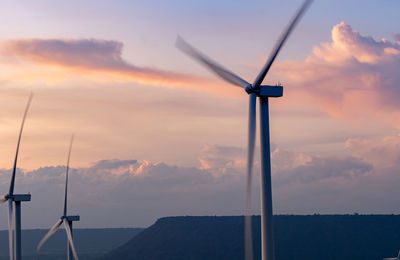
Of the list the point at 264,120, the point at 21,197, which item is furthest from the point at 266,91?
the point at 21,197

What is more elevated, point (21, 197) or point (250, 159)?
point (250, 159)

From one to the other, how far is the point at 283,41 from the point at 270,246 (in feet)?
58.4

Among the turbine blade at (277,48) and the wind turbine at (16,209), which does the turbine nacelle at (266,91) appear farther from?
the wind turbine at (16,209)

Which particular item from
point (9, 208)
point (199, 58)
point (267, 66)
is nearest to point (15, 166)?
point (9, 208)

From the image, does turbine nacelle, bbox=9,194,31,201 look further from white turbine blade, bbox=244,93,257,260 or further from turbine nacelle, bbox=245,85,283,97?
white turbine blade, bbox=244,93,257,260

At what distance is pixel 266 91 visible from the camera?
205 ft

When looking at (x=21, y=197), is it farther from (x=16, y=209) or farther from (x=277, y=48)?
(x=277, y=48)

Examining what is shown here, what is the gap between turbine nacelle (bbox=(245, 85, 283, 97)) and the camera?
204 ft

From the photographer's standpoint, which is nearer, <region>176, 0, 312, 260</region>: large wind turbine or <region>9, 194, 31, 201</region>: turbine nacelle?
<region>176, 0, 312, 260</region>: large wind turbine

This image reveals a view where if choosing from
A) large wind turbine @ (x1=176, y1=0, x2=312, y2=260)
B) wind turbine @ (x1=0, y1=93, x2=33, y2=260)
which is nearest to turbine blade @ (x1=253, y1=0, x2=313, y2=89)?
large wind turbine @ (x1=176, y1=0, x2=312, y2=260)

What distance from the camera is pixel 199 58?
62.9m

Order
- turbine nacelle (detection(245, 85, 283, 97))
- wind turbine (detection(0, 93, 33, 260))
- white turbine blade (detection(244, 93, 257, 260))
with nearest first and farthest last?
white turbine blade (detection(244, 93, 257, 260)), turbine nacelle (detection(245, 85, 283, 97)), wind turbine (detection(0, 93, 33, 260))

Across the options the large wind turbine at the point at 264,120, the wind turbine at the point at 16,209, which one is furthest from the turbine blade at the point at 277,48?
the wind turbine at the point at 16,209

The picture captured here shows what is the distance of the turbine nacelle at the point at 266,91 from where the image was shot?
204 ft
